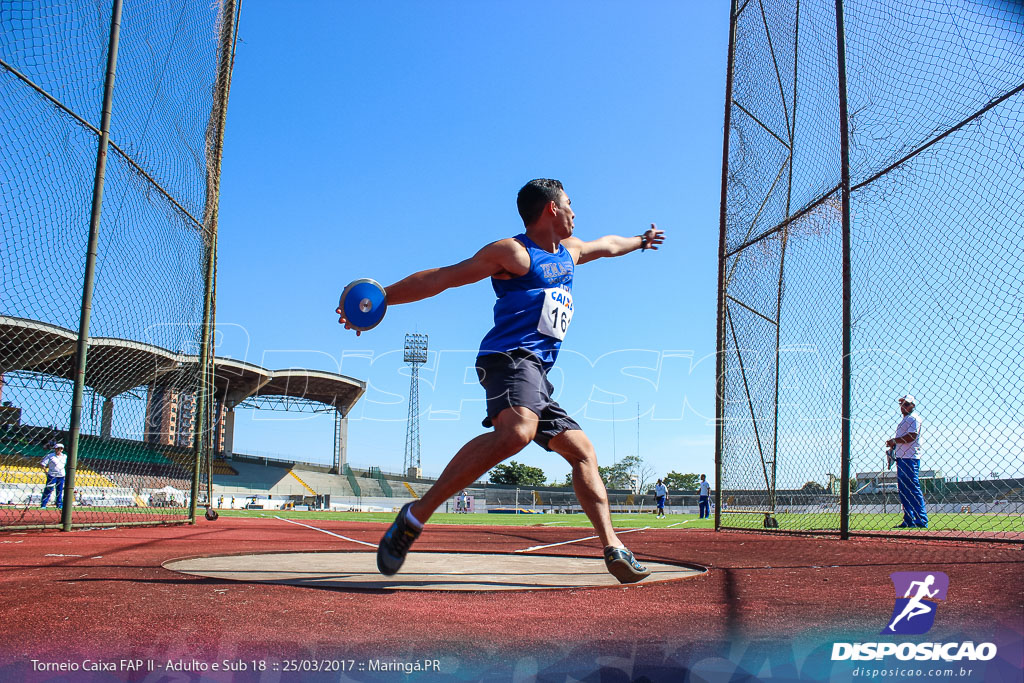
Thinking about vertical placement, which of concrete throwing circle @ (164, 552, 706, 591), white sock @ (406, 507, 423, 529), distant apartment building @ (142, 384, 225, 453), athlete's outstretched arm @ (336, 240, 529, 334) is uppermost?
athlete's outstretched arm @ (336, 240, 529, 334)

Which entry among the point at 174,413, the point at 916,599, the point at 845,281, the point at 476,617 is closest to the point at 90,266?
the point at 174,413

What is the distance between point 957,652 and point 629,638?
0.89 m

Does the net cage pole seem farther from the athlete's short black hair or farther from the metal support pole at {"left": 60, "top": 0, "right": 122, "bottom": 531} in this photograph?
the athlete's short black hair

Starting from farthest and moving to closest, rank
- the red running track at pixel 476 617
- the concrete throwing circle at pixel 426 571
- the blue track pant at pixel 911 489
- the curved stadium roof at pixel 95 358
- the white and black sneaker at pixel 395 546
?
the blue track pant at pixel 911 489
the curved stadium roof at pixel 95 358
the concrete throwing circle at pixel 426 571
the white and black sneaker at pixel 395 546
the red running track at pixel 476 617

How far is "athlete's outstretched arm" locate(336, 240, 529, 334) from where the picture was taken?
3041mm

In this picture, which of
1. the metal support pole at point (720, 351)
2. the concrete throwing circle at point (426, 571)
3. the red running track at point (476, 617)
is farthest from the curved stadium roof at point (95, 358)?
the metal support pole at point (720, 351)

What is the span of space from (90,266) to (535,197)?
15.6 ft

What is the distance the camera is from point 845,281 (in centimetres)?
650

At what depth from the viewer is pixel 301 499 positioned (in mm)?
38594

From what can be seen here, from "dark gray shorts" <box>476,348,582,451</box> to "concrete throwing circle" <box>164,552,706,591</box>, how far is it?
0.76 m

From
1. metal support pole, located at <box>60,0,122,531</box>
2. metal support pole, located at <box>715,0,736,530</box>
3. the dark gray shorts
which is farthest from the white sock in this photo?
metal support pole, located at <box>715,0,736,530</box>

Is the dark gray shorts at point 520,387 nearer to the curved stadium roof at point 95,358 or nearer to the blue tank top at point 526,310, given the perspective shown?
the blue tank top at point 526,310

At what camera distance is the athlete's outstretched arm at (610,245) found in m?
3.77

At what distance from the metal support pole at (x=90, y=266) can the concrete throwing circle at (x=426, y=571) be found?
2.36 metres
